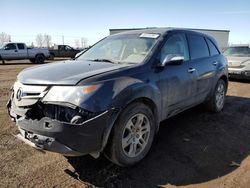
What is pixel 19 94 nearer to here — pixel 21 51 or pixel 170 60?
pixel 170 60

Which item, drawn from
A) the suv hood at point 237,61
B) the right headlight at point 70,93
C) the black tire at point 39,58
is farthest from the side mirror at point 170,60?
the black tire at point 39,58

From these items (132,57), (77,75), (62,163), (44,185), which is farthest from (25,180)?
(132,57)

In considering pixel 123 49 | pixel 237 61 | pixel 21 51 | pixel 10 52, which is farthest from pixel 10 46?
pixel 123 49

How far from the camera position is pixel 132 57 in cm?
386

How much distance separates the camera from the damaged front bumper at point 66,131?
2682 millimetres

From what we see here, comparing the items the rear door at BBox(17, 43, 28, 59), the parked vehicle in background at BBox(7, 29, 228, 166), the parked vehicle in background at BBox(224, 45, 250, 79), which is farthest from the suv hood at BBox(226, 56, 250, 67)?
the rear door at BBox(17, 43, 28, 59)

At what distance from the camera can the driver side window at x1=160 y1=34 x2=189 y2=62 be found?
3937 millimetres

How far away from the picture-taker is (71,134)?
2.68 m

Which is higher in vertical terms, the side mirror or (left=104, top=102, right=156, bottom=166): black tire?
the side mirror

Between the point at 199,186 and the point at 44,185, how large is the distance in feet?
5.89

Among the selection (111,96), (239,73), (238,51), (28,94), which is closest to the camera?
(111,96)

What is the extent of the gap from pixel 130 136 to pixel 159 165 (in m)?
0.59

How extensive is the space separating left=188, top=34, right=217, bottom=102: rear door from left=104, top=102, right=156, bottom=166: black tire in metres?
1.50

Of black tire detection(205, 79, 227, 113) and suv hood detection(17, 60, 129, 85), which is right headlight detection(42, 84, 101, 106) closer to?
suv hood detection(17, 60, 129, 85)
